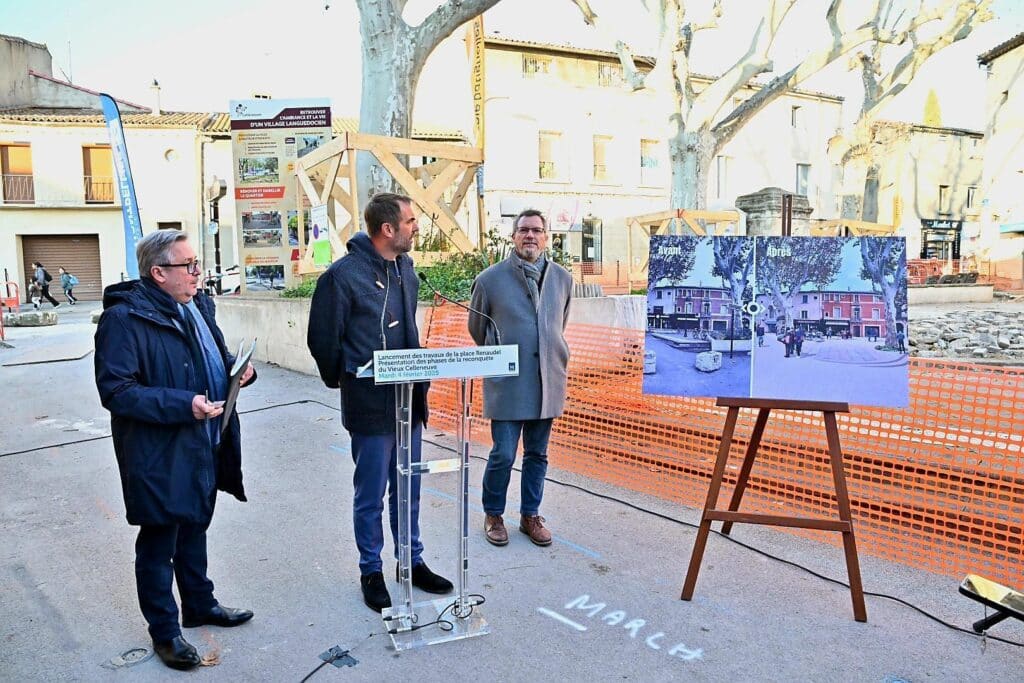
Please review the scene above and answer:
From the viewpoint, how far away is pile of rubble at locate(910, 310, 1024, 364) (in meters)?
11.0

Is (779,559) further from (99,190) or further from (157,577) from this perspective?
(99,190)

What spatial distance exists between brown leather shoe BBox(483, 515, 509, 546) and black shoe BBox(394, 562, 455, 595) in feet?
1.77

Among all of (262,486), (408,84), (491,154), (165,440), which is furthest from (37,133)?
(165,440)

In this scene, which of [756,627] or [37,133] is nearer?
[756,627]

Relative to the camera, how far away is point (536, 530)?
381cm

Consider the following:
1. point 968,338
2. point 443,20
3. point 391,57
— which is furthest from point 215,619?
point 968,338

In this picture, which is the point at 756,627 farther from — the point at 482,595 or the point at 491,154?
the point at 491,154

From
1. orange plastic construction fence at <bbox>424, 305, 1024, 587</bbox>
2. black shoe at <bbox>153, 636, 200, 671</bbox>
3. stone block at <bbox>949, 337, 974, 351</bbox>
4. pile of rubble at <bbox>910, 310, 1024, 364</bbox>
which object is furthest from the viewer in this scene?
stone block at <bbox>949, 337, 974, 351</bbox>

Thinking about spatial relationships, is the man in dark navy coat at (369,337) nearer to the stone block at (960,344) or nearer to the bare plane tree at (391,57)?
the bare plane tree at (391,57)

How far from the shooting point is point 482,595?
3209mm

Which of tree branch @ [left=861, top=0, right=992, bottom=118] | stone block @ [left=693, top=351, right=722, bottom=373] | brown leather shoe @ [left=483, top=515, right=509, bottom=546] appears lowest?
brown leather shoe @ [left=483, top=515, right=509, bottom=546]

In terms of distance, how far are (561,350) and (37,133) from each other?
31.6 meters

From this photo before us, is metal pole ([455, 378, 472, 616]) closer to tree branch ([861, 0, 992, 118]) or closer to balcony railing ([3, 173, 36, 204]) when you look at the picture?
tree branch ([861, 0, 992, 118])

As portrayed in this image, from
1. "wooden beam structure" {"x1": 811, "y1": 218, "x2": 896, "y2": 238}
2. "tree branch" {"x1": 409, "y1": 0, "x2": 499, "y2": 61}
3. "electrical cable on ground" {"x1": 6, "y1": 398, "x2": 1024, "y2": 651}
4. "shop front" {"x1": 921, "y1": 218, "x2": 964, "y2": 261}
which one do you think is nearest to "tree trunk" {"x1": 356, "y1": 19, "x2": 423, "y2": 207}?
"tree branch" {"x1": 409, "y1": 0, "x2": 499, "y2": 61}
